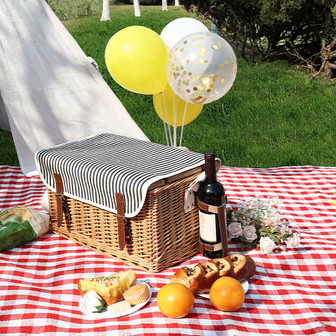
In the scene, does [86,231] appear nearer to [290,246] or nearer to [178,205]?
[178,205]

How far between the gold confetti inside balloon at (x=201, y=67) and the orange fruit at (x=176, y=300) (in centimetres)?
106

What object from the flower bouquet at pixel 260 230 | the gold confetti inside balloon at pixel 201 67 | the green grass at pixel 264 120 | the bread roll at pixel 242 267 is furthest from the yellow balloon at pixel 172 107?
the bread roll at pixel 242 267

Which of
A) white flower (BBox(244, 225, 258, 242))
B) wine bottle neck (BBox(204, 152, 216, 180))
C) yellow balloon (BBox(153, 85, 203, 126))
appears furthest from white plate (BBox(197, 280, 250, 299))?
yellow balloon (BBox(153, 85, 203, 126))

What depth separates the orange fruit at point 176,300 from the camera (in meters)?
1.88

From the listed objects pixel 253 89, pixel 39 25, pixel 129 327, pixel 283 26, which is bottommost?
pixel 253 89

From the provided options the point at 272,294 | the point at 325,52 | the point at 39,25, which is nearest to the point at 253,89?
the point at 325,52

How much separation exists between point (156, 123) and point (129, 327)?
324 centimetres

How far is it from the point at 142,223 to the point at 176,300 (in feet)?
1.36

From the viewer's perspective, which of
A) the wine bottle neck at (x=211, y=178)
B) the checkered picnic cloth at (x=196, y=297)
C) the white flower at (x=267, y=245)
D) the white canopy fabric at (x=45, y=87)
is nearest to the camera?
the checkered picnic cloth at (x=196, y=297)

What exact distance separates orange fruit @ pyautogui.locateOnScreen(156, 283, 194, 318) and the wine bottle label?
355mm

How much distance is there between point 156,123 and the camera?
4.95m

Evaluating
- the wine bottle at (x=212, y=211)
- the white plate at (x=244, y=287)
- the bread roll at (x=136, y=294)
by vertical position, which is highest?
the wine bottle at (x=212, y=211)

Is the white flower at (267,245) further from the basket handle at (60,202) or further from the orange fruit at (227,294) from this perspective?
the basket handle at (60,202)

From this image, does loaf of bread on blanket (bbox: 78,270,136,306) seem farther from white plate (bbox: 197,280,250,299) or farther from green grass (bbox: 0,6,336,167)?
green grass (bbox: 0,6,336,167)
